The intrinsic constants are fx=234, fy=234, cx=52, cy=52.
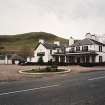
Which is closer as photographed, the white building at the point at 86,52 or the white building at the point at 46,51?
the white building at the point at 86,52

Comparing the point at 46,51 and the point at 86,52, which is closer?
the point at 86,52

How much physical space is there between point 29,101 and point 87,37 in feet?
204

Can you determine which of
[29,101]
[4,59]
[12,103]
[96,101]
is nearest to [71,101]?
[96,101]

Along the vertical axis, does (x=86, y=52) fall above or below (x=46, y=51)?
below

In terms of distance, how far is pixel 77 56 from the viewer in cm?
Result: 6781

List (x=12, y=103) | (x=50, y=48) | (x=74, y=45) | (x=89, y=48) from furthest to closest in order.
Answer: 1. (x=50, y=48)
2. (x=74, y=45)
3. (x=89, y=48)
4. (x=12, y=103)

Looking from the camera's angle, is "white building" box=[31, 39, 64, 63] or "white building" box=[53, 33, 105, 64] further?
"white building" box=[31, 39, 64, 63]

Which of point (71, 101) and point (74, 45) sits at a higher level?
point (74, 45)

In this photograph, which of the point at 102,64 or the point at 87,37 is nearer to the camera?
the point at 102,64

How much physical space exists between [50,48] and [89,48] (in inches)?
640

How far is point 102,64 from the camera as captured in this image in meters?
60.7

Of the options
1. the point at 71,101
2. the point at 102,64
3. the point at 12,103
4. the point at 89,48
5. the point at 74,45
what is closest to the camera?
the point at 12,103

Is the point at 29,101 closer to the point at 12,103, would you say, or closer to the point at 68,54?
the point at 12,103

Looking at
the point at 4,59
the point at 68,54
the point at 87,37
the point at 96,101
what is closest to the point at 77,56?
the point at 68,54
